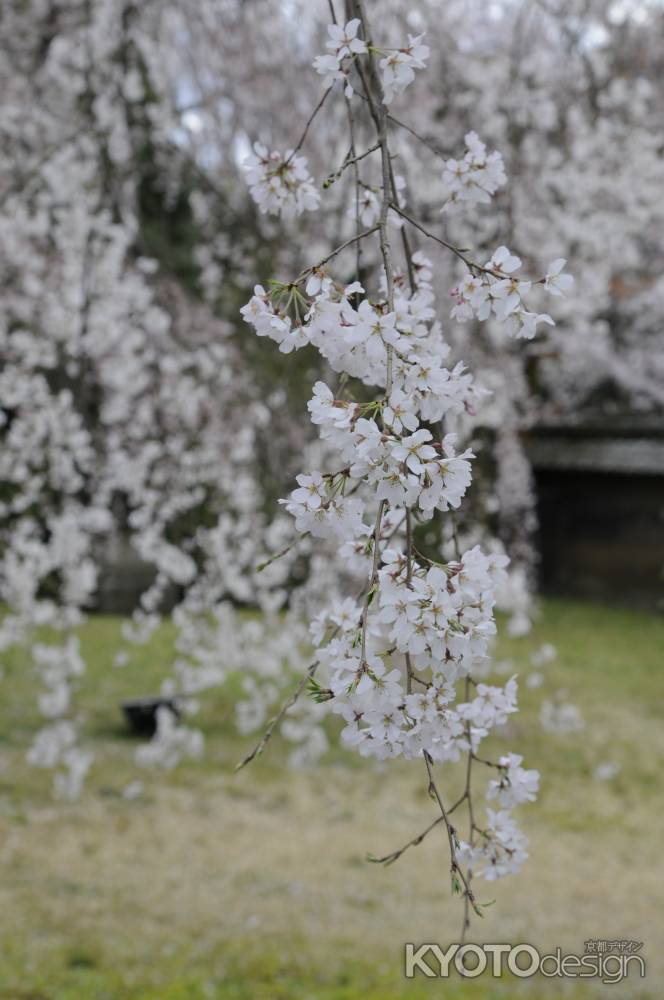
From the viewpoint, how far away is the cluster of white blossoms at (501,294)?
104cm

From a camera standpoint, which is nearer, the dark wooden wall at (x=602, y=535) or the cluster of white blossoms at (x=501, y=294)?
the cluster of white blossoms at (x=501, y=294)

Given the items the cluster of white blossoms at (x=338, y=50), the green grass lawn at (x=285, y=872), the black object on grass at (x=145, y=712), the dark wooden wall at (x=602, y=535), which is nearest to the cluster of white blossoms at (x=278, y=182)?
the cluster of white blossoms at (x=338, y=50)

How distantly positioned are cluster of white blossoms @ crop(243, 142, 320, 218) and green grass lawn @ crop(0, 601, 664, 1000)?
2.83 metres

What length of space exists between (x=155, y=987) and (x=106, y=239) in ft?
11.5

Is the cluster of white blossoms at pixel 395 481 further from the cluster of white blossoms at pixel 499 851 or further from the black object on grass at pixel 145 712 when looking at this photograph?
the black object on grass at pixel 145 712

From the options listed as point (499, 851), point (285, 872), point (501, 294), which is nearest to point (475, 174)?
point (501, 294)

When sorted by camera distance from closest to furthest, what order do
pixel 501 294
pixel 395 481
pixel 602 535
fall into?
pixel 395 481 → pixel 501 294 → pixel 602 535

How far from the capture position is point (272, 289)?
100cm

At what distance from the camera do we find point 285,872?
460 cm

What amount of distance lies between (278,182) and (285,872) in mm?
3968

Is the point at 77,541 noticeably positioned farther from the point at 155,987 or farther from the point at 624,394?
the point at 624,394

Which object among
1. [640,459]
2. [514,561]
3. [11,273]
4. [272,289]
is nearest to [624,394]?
[640,459]

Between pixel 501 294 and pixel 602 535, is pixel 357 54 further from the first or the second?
pixel 602 535

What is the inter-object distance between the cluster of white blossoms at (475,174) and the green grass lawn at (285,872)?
281cm
